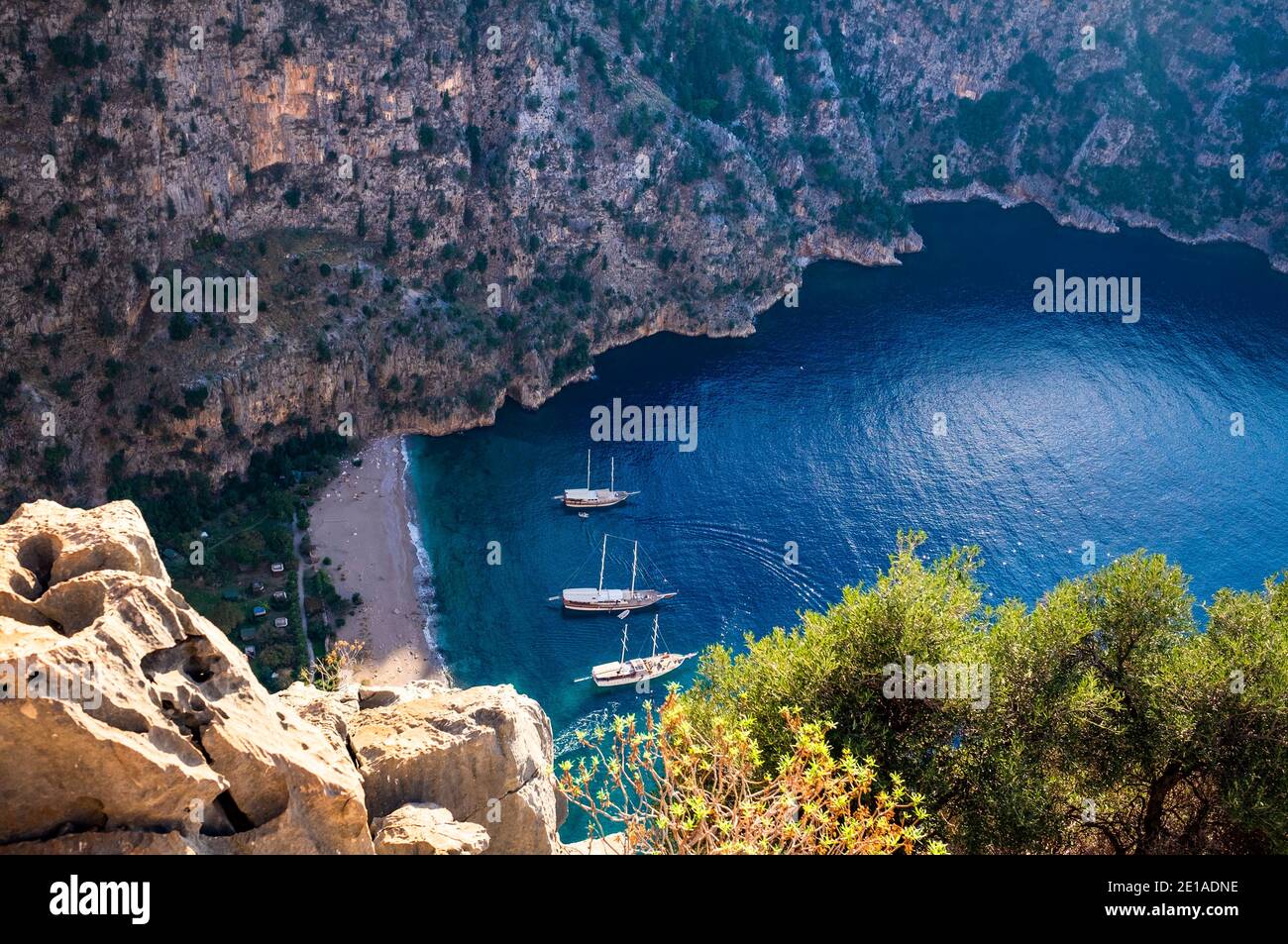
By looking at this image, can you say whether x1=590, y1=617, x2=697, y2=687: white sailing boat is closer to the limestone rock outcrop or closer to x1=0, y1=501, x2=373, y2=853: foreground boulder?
the limestone rock outcrop

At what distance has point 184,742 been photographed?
53.7 ft

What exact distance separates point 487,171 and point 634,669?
47.8 meters

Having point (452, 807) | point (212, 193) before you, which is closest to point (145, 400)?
point (212, 193)

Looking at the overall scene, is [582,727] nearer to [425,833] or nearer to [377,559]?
[377,559]

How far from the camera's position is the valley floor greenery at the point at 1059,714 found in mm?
31094

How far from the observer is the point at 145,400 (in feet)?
251

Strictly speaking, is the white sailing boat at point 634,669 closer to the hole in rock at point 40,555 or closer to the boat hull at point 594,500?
the boat hull at point 594,500

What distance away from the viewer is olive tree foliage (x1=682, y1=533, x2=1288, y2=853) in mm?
31266

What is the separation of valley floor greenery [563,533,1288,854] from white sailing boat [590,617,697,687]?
31601mm

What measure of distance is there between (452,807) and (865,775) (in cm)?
789

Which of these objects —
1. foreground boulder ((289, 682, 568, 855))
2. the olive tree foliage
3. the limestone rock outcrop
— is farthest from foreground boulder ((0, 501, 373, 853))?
the olive tree foliage

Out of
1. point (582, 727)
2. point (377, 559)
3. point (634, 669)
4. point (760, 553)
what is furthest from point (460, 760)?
point (760, 553)

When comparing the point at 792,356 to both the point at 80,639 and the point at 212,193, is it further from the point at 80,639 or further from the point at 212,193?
the point at 80,639

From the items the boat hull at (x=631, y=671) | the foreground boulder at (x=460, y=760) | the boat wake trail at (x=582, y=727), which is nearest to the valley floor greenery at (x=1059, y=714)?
the foreground boulder at (x=460, y=760)
